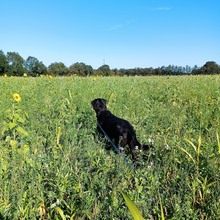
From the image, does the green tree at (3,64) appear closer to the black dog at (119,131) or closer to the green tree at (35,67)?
the green tree at (35,67)

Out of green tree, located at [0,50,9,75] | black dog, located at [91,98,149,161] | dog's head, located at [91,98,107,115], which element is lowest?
black dog, located at [91,98,149,161]

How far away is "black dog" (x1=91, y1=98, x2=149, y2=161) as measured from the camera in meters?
3.31

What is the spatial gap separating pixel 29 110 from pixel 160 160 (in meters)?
2.69

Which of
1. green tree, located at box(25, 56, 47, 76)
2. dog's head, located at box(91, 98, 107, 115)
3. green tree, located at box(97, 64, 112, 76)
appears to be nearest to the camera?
dog's head, located at box(91, 98, 107, 115)

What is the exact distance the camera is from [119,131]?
3572mm

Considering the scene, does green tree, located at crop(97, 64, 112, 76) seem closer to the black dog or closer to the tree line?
the tree line

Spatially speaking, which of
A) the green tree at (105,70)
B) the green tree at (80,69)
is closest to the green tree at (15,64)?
the green tree at (80,69)

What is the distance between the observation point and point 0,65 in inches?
2039

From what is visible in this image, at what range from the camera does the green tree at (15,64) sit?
157ft

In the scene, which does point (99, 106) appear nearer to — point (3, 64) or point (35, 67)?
point (35, 67)

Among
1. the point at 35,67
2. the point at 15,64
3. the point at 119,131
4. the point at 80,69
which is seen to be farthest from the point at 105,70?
the point at 119,131

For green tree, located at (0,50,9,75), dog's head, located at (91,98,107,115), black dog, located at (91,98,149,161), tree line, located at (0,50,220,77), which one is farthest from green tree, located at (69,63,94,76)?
black dog, located at (91,98,149,161)

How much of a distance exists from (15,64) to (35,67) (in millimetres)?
13613

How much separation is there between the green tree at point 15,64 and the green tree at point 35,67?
124 inches
